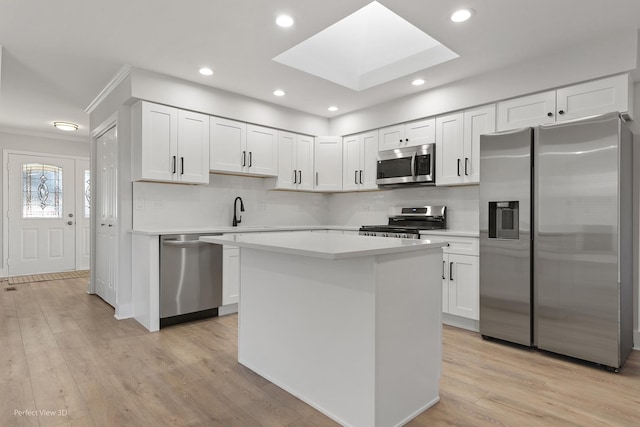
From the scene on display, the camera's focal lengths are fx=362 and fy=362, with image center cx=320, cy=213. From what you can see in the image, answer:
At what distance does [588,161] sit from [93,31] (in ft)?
12.7

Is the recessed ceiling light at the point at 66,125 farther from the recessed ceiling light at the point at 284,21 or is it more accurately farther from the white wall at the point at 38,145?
the recessed ceiling light at the point at 284,21

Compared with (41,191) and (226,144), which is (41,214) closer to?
(41,191)

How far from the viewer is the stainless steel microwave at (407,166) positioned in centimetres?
402

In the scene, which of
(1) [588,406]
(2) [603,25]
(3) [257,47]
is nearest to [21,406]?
(3) [257,47]

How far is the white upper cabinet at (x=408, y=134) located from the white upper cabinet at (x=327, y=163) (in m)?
0.73

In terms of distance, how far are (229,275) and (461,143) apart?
2805 millimetres

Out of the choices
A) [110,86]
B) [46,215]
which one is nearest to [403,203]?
[110,86]

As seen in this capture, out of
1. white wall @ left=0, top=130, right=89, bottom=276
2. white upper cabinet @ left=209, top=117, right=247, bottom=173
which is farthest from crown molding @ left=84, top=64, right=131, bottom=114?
white wall @ left=0, top=130, right=89, bottom=276

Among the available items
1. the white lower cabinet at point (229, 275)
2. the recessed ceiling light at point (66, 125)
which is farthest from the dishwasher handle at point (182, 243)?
the recessed ceiling light at point (66, 125)

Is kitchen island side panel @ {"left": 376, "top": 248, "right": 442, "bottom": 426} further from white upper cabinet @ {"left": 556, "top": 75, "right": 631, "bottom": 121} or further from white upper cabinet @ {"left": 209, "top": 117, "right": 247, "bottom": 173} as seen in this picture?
white upper cabinet @ {"left": 209, "top": 117, "right": 247, "bottom": 173}

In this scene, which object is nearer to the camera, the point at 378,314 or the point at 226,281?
the point at 378,314

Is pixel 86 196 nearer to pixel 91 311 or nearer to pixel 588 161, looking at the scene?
pixel 91 311

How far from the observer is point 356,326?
178cm

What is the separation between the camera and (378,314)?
5.58ft
